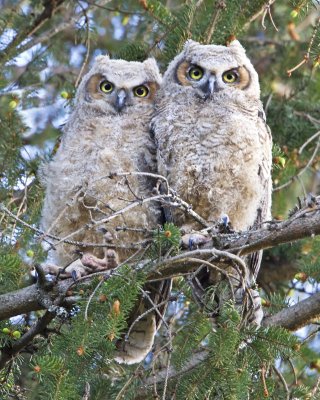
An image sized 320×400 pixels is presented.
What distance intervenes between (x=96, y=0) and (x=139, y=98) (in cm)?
137

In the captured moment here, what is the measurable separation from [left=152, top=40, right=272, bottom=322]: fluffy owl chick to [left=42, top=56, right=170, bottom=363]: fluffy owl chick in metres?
0.12

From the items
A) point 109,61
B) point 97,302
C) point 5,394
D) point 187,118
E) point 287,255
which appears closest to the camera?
point 97,302

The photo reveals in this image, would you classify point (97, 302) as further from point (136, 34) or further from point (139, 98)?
point (136, 34)

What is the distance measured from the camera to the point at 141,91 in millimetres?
4430

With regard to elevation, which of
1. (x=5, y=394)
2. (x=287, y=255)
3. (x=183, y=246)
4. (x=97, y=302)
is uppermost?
(x=97, y=302)

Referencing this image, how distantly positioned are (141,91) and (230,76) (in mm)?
486

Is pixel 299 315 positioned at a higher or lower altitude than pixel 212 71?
lower

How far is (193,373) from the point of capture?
2.91 metres

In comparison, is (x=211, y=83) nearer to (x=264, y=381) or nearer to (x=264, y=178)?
(x=264, y=178)

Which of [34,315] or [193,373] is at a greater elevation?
[193,373]

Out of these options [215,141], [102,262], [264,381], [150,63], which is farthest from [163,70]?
[264,381]

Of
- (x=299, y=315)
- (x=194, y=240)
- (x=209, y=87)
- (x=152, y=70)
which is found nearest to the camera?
(x=194, y=240)

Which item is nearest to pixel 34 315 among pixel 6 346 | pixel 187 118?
pixel 6 346

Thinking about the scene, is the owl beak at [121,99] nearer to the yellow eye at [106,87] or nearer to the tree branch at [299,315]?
the yellow eye at [106,87]
